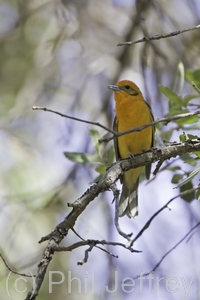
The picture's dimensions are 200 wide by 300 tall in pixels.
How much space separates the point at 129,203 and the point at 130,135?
727 mm

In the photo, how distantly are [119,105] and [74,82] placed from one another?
145 centimetres

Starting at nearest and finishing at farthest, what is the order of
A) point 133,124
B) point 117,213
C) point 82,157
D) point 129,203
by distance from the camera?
point 117,213
point 82,157
point 129,203
point 133,124

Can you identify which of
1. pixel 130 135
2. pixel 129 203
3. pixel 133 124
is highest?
pixel 133 124

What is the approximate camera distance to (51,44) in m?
7.02

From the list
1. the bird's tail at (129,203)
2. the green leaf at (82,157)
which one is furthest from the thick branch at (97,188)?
the bird's tail at (129,203)

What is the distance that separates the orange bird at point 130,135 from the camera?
17.7 feet

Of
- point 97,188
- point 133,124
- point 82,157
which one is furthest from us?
point 133,124

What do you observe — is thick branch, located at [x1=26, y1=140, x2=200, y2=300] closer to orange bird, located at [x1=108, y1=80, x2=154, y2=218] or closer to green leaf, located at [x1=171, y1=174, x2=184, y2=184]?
green leaf, located at [x1=171, y1=174, x2=184, y2=184]

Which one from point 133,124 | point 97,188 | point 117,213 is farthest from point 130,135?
point 117,213

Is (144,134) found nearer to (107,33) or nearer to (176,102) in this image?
(176,102)

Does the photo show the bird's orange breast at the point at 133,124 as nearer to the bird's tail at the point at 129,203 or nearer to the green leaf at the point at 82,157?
the bird's tail at the point at 129,203

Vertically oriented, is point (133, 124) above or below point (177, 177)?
above

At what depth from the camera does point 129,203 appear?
541 centimetres

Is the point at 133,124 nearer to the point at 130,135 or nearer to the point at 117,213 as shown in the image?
the point at 130,135
